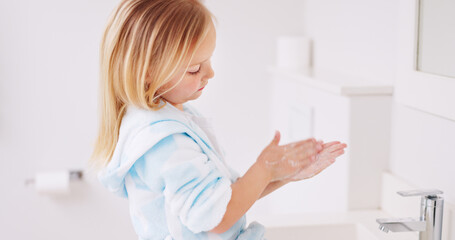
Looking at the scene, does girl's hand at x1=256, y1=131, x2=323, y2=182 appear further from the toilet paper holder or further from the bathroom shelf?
the toilet paper holder

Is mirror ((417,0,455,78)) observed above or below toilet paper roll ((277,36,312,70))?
above

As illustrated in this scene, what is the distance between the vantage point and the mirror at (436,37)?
3.43ft

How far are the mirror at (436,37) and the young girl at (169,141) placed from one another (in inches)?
12.0

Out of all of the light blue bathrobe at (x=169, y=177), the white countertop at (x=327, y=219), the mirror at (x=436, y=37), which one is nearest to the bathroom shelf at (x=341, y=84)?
the mirror at (x=436, y=37)

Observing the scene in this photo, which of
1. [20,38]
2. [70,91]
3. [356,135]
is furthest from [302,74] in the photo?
[20,38]

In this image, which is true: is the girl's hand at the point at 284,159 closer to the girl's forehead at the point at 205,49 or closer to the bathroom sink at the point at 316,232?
the girl's forehead at the point at 205,49

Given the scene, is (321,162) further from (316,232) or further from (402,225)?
(316,232)

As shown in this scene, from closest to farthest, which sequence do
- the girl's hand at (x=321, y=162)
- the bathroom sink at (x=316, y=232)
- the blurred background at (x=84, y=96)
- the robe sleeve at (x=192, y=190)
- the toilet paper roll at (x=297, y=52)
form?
the robe sleeve at (x=192, y=190) < the girl's hand at (x=321, y=162) < the bathroom sink at (x=316, y=232) < the toilet paper roll at (x=297, y=52) < the blurred background at (x=84, y=96)

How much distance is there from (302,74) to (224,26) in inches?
23.1

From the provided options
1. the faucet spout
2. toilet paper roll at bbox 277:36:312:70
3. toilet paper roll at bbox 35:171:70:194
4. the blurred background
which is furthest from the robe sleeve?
toilet paper roll at bbox 35:171:70:194

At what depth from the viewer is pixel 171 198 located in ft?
3.02

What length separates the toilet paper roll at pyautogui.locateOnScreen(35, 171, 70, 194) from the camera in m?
2.18

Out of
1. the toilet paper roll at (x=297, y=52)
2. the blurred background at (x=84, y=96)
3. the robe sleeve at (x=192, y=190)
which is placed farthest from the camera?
the blurred background at (x=84, y=96)

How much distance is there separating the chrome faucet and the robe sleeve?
0.37 meters
